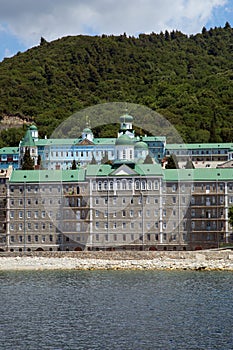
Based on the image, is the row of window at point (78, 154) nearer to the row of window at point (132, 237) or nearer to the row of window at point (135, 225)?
the row of window at point (135, 225)

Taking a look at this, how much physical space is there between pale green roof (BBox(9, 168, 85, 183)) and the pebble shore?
36.1 feet

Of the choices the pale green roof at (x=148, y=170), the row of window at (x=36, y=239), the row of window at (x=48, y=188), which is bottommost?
the row of window at (x=36, y=239)

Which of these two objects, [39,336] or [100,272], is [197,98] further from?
[39,336]

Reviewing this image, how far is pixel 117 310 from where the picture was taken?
5175 centimetres

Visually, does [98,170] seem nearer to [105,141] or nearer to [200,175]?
[200,175]

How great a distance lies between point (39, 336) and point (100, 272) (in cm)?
2892

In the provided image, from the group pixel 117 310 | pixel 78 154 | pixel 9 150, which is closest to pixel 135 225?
pixel 117 310

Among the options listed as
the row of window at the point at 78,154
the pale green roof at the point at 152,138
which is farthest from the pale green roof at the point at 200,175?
the row of window at the point at 78,154

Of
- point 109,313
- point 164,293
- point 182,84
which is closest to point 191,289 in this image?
point 164,293

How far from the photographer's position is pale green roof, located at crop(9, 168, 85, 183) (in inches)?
3538

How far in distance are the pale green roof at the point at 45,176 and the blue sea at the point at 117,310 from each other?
18922mm

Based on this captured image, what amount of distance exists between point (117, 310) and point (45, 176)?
131 ft

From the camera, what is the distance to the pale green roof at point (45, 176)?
89875 millimetres

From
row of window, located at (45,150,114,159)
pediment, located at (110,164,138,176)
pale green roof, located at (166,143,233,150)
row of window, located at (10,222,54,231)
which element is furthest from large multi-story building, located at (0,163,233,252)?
row of window, located at (45,150,114,159)
